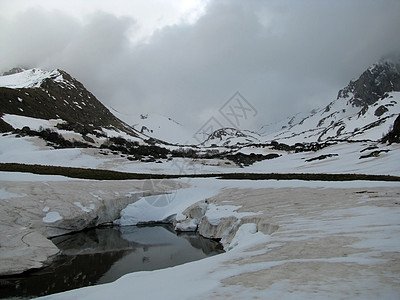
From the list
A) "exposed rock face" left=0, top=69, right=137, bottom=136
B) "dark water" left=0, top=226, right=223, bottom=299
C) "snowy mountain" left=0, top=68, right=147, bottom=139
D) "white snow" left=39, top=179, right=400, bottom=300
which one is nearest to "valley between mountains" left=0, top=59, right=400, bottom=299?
"white snow" left=39, top=179, right=400, bottom=300

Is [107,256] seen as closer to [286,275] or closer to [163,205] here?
[163,205]

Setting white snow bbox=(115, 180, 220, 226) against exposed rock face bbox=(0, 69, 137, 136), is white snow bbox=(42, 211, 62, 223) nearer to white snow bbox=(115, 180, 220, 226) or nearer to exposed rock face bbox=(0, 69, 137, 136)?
white snow bbox=(115, 180, 220, 226)

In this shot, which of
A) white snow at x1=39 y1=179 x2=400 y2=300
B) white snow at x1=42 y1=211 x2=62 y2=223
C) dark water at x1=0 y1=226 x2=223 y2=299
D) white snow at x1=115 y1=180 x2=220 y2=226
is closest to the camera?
white snow at x1=39 y1=179 x2=400 y2=300

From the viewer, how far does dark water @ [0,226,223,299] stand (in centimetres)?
1190

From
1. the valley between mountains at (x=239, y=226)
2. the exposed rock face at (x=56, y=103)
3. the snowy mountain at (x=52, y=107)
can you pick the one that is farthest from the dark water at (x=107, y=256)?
the exposed rock face at (x=56, y=103)

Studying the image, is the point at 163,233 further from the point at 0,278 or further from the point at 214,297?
the point at 214,297

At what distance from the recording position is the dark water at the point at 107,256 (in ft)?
39.0

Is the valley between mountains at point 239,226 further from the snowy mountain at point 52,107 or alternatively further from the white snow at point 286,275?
the snowy mountain at point 52,107

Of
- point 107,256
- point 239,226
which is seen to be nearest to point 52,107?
point 107,256

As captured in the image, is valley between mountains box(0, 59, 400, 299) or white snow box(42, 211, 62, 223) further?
white snow box(42, 211, 62, 223)

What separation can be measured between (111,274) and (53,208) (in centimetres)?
922

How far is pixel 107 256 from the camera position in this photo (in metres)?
16.8

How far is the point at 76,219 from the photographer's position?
2152 cm

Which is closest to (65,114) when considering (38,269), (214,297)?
(38,269)
